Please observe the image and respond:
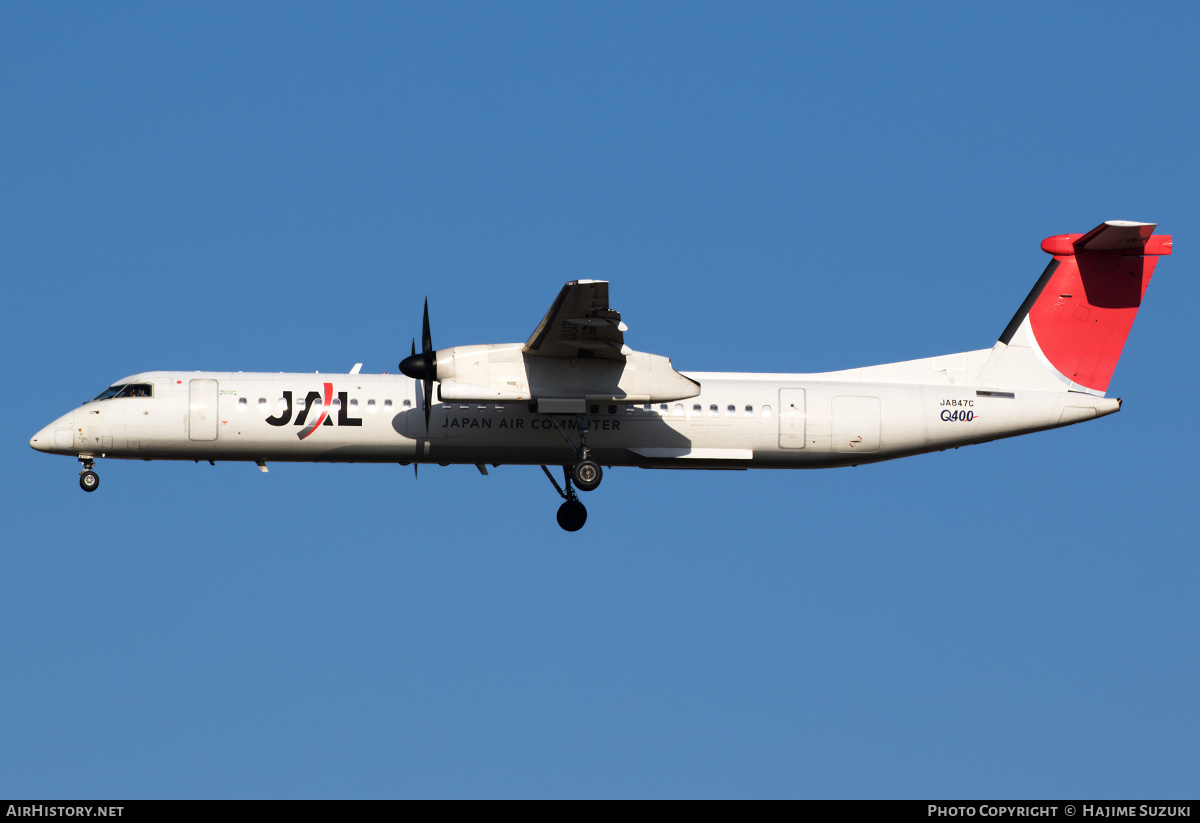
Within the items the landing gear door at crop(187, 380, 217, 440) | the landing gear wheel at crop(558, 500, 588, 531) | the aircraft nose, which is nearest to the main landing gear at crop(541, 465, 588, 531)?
the landing gear wheel at crop(558, 500, 588, 531)

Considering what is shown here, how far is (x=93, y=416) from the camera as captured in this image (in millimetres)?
24578

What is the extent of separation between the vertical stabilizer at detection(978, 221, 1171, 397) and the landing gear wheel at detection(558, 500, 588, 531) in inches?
332

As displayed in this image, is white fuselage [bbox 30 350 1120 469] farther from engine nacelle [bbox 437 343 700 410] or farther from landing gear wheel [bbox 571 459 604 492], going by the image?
engine nacelle [bbox 437 343 700 410]

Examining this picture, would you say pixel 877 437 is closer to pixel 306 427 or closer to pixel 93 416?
pixel 306 427

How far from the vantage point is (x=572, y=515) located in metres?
25.5

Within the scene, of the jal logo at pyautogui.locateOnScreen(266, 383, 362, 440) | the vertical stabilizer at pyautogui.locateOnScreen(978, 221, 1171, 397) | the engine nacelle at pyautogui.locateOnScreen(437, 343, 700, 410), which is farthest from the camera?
the vertical stabilizer at pyautogui.locateOnScreen(978, 221, 1171, 397)

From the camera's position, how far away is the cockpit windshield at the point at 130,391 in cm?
2469

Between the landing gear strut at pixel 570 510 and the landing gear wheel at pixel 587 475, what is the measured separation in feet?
2.89

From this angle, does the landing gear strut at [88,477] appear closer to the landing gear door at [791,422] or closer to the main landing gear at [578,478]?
the main landing gear at [578,478]

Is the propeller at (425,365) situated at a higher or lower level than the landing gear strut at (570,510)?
higher

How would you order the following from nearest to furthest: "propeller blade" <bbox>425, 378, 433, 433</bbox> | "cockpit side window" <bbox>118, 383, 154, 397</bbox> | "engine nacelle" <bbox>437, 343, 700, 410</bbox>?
"engine nacelle" <bbox>437, 343, 700, 410</bbox>
"propeller blade" <bbox>425, 378, 433, 433</bbox>
"cockpit side window" <bbox>118, 383, 154, 397</bbox>

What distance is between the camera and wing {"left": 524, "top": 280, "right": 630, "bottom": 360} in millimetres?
21453

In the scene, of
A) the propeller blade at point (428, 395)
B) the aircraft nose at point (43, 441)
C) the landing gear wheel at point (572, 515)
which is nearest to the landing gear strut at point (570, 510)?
the landing gear wheel at point (572, 515)
